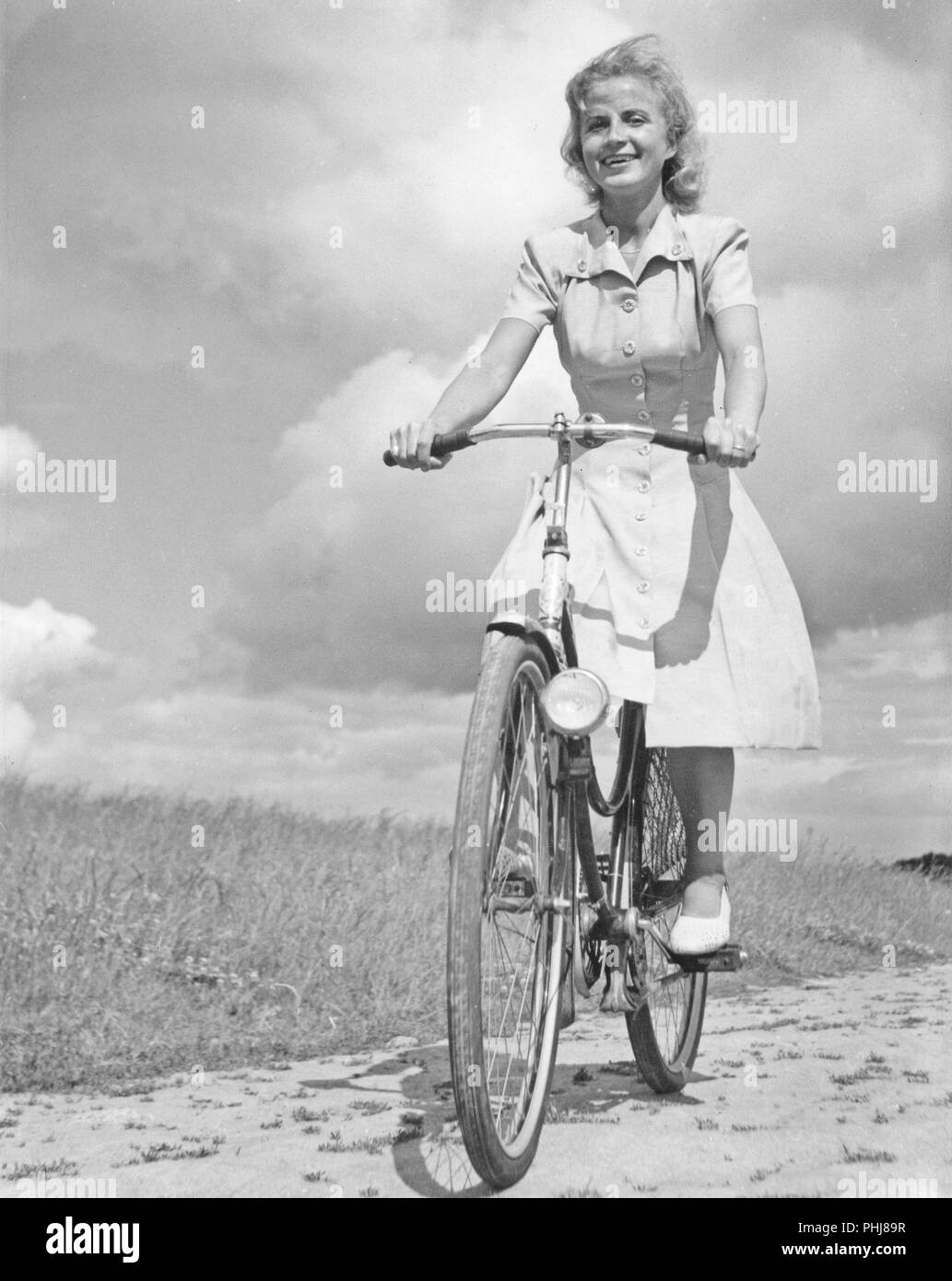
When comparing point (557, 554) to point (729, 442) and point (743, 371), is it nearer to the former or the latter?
point (729, 442)

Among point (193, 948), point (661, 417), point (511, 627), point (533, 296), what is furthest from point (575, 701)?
point (193, 948)

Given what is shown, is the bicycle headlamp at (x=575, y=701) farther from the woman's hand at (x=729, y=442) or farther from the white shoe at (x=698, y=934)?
the white shoe at (x=698, y=934)

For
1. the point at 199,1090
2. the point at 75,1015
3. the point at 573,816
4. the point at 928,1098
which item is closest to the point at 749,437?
the point at 573,816

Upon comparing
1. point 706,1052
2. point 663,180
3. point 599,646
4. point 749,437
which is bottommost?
point 706,1052

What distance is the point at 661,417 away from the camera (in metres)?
3.90

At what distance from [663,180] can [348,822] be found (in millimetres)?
5813

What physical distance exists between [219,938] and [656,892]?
8.39 feet

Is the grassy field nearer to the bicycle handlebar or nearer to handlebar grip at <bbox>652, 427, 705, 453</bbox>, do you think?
the bicycle handlebar

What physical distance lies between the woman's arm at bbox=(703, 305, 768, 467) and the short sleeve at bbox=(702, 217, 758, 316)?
0.03 meters

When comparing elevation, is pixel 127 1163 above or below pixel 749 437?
below

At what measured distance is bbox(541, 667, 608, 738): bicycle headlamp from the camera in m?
3.31

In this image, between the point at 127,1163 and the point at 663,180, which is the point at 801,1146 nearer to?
the point at 127,1163

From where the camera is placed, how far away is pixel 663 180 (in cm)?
402

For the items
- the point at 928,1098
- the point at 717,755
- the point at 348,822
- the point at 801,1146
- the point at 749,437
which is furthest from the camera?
the point at 348,822
